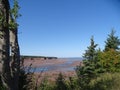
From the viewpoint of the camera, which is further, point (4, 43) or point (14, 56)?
point (14, 56)

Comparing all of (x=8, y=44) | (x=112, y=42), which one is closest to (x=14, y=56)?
(x=8, y=44)

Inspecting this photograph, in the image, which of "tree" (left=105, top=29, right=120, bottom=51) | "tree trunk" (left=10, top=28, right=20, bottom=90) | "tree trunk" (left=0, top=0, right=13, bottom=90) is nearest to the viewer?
"tree trunk" (left=0, top=0, right=13, bottom=90)

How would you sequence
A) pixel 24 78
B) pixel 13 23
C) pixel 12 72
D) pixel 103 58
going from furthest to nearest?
pixel 103 58
pixel 24 78
pixel 12 72
pixel 13 23

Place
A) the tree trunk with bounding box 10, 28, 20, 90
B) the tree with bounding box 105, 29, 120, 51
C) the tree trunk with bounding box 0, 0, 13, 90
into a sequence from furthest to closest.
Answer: the tree with bounding box 105, 29, 120, 51 < the tree trunk with bounding box 10, 28, 20, 90 < the tree trunk with bounding box 0, 0, 13, 90

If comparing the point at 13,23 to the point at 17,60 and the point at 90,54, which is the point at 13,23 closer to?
the point at 17,60

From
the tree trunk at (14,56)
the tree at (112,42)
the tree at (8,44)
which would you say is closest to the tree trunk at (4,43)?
the tree at (8,44)

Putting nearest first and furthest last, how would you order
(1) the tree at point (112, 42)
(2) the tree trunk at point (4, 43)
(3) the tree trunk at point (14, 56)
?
(2) the tree trunk at point (4, 43)
(3) the tree trunk at point (14, 56)
(1) the tree at point (112, 42)

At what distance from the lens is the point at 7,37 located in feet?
27.9

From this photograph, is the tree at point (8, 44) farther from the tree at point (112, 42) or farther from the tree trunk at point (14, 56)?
the tree at point (112, 42)

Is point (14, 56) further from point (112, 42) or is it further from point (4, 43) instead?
point (112, 42)

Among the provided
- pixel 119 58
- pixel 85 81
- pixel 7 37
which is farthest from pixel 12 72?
pixel 119 58

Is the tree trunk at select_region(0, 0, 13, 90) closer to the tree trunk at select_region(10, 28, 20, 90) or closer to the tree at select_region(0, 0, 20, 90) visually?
the tree at select_region(0, 0, 20, 90)

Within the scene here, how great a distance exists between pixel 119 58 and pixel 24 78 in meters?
21.0

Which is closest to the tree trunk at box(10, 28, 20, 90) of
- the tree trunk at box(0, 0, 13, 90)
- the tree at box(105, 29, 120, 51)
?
the tree trunk at box(0, 0, 13, 90)
